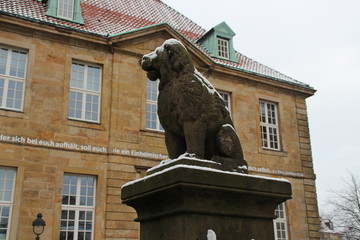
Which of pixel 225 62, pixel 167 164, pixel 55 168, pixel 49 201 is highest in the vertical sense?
pixel 225 62

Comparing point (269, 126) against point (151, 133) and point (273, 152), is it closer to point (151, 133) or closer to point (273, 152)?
point (273, 152)

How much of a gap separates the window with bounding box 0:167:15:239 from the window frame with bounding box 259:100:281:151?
10990mm

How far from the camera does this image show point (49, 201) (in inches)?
542

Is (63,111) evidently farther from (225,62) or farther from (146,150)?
(225,62)

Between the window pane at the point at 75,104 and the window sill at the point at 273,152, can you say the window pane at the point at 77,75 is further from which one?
the window sill at the point at 273,152

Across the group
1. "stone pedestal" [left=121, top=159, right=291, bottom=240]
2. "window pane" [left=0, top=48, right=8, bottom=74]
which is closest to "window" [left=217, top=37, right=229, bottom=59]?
"window pane" [left=0, top=48, right=8, bottom=74]

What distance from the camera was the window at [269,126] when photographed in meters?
19.7

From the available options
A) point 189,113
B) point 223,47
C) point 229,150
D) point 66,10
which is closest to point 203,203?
point 229,150

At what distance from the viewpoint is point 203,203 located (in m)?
4.08

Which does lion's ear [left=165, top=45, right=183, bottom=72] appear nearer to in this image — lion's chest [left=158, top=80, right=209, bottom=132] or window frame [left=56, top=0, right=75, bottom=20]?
lion's chest [left=158, top=80, right=209, bottom=132]

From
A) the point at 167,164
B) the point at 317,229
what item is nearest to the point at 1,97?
the point at 167,164

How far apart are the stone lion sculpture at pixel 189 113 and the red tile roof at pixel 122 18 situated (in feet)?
37.9

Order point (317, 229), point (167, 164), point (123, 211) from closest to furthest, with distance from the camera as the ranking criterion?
point (167, 164) < point (123, 211) < point (317, 229)

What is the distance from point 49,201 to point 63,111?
3.21 m
